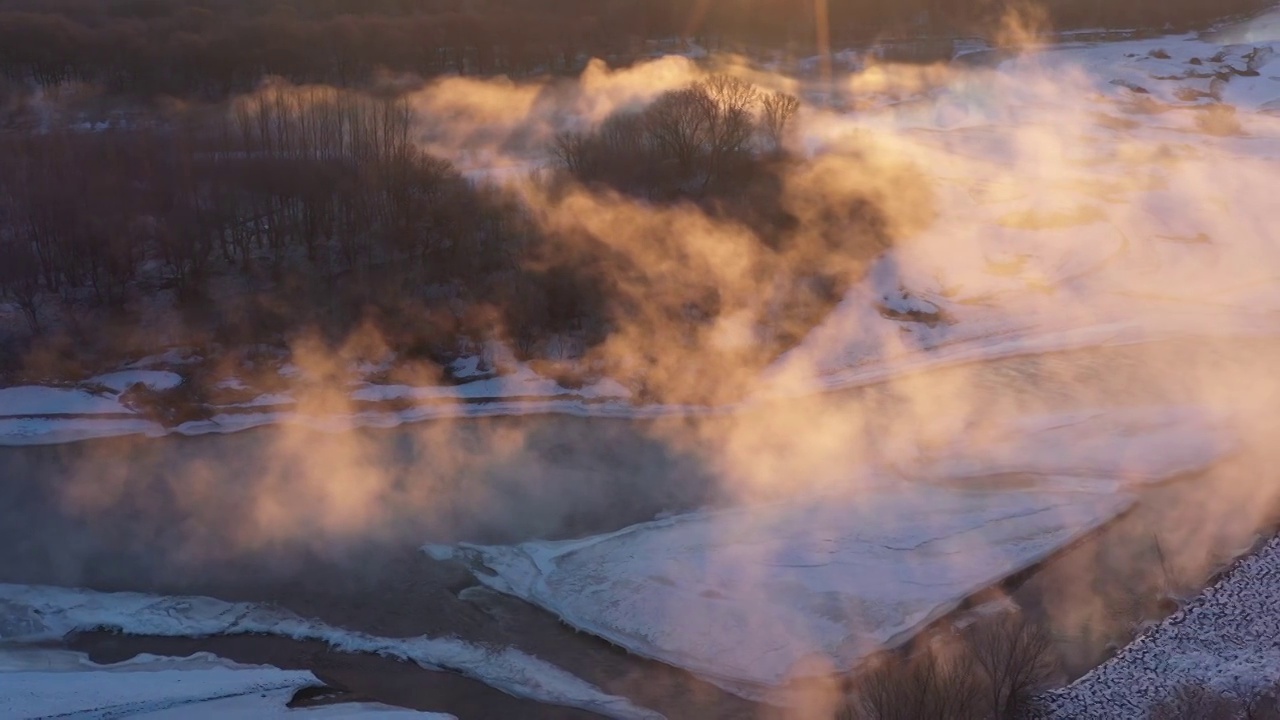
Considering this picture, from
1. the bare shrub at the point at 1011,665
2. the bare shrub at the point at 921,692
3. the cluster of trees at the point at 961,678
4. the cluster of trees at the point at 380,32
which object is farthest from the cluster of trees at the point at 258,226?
the bare shrub at the point at 1011,665

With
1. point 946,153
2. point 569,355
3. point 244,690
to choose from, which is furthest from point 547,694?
point 946,153

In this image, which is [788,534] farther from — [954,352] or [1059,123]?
[1059,123]

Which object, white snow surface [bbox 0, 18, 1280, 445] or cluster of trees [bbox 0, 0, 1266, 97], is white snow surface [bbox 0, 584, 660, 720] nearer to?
white snow surface [bbox 0, 18, 1280, 445]

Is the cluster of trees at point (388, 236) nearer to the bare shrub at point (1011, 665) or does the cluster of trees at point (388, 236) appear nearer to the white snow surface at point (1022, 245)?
the white snow surface at point (1022, 245)

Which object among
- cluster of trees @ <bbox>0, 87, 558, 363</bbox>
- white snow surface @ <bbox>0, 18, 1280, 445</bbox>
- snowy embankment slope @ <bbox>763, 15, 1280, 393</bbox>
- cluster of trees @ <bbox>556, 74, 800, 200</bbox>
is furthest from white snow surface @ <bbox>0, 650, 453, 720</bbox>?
cluster of trees @ <bbox>556, 74, 800, 200</bbox>

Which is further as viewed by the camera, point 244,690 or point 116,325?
point 116,325

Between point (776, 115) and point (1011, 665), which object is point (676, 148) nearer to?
point (776, 115)

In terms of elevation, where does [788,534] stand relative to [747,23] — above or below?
below
